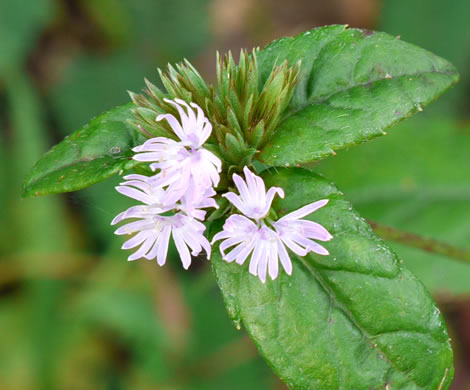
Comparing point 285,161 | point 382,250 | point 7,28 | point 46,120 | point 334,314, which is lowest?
point 334,314

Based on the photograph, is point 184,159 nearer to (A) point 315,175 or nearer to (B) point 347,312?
(A) point 315,175

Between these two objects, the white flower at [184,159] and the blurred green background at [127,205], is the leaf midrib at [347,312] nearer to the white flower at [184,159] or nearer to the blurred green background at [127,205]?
the white flower at [184,159]

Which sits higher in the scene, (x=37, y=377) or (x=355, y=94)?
(x=355, y=94)

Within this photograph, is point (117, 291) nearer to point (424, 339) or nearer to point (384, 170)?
point (384, 170)

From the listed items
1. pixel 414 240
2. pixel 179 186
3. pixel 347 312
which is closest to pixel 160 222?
pixel 179 186

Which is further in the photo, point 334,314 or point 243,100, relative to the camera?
point 243,100

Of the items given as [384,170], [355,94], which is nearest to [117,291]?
[384,170]

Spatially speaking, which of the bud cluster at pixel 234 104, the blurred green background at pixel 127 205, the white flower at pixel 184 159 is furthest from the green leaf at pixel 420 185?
the white flower at pixel 184 159
